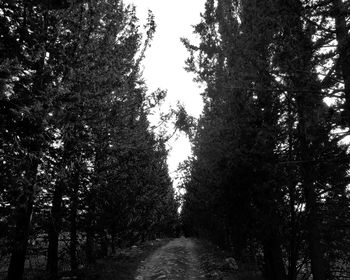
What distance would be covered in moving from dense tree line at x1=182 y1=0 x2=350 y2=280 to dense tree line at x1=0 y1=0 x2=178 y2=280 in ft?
8.75

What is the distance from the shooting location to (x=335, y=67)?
6672 mm

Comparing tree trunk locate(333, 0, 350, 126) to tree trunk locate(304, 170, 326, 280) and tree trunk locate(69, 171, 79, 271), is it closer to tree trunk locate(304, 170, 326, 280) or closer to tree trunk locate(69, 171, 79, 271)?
tree trunk locate(304, 170, 326, 280)

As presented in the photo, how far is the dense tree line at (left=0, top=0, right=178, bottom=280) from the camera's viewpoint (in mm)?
5949

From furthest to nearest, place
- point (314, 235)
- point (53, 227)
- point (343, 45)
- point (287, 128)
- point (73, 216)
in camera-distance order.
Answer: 1. point (73, 216)
2. point (53, 227)
3. point (287, 128)
4. point (314, 235)
5. point (343, 45)

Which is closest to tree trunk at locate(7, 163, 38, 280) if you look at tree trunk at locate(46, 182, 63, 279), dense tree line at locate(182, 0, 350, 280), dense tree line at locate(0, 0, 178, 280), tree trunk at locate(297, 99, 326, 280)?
dense tree line at locate(0, 0, 178, 280)

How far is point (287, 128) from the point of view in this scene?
8.79 meters

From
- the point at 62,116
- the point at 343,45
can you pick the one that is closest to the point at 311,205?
the point at 343,45

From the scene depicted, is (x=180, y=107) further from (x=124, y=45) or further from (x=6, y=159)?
(x=6, y=159)

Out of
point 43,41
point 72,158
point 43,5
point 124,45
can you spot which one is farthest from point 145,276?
point 43,5

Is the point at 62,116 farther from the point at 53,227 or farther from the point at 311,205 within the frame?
the point at 311,205

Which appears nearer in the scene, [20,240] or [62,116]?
[62,116]

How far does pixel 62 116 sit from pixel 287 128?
17.7ft

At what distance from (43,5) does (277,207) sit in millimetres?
7381

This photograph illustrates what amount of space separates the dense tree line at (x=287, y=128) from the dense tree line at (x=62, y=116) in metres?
2.67
